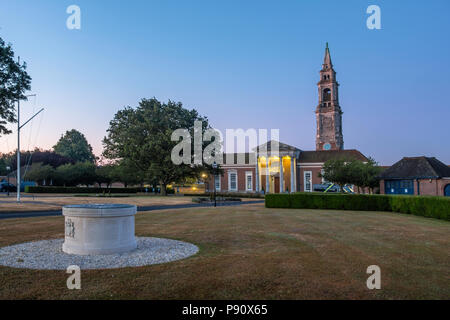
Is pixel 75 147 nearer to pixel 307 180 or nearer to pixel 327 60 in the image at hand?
pixel 307 180

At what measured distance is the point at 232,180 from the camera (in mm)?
71875

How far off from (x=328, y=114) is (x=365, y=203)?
68008 millimetres

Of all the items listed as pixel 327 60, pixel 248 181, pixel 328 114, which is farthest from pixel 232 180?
pixel 327 60

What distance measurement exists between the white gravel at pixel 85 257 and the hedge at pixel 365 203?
16854 millimetres

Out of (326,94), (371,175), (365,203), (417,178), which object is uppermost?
(326,94)

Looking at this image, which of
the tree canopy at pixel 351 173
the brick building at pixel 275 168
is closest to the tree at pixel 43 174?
the brick building at pixel 275 168

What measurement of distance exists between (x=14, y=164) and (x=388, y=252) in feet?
321

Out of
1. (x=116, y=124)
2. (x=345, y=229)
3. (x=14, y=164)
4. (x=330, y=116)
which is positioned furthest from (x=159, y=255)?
(x=14, y=164)

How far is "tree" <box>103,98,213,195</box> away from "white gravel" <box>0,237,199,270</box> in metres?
35.3

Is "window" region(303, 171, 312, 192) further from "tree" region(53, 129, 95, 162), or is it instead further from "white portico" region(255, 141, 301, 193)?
"tree" region(53, 129, 95, 162)

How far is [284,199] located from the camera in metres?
27.5

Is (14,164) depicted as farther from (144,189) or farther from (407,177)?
(407,177)

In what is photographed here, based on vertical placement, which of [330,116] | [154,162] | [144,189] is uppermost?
[330,116]
